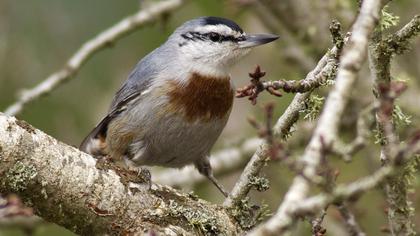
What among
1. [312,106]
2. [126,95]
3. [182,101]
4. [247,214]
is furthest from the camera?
[126,95]

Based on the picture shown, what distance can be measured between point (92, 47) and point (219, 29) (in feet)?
3.46

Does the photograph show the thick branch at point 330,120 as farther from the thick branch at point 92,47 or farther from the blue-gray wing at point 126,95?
the thick branch at point 92,47

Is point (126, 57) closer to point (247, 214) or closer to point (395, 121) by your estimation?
point (247, 214)

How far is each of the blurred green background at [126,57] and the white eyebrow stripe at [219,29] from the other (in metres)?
0.39

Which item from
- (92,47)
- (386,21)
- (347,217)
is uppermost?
(92,47)

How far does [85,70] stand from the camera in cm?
602

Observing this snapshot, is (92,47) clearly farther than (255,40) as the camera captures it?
Yes

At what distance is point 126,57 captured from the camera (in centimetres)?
741

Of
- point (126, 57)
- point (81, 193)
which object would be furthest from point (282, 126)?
point (126, 57)

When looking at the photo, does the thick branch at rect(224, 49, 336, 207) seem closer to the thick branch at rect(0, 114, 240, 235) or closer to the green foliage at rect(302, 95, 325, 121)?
the green foliage at rect(302, 95, 325, 121)

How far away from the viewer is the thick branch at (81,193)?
355 cm

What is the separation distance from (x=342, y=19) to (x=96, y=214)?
11.7ft

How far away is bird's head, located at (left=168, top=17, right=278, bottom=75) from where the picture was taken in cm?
563

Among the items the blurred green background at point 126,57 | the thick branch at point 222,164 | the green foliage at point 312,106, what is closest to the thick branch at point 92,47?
the blurred green background at point 126,57
